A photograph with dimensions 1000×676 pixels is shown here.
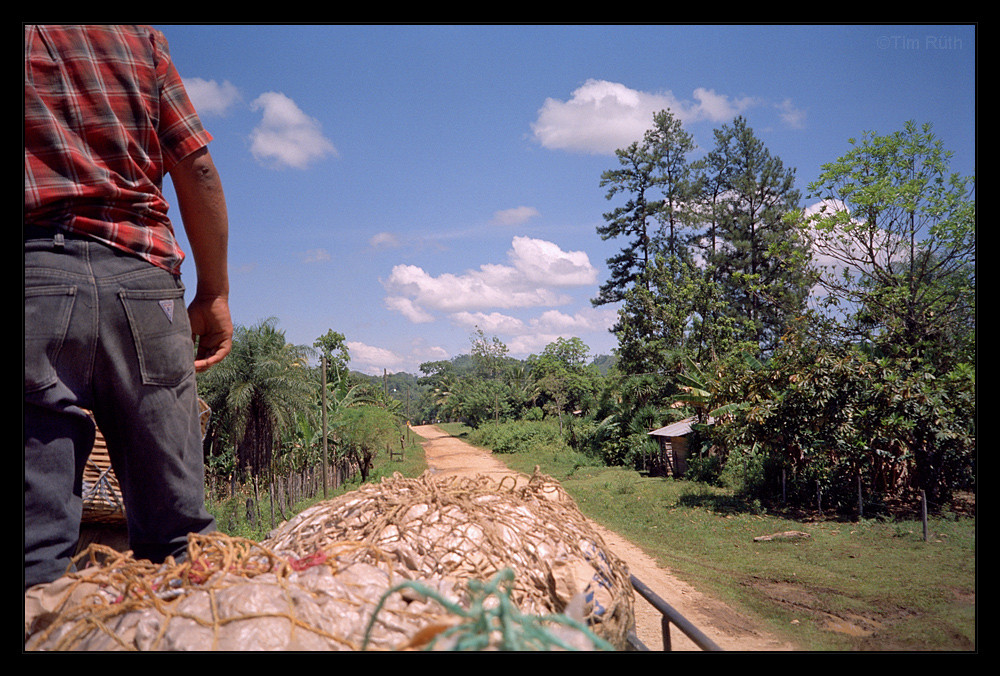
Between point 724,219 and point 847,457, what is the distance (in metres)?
20.1

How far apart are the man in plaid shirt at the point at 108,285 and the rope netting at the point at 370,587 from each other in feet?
0.55

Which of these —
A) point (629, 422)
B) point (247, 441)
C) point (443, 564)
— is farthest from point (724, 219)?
point (443, 564)

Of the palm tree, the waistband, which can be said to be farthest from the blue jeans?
the palm tree

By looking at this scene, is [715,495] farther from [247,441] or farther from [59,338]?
[59,338]

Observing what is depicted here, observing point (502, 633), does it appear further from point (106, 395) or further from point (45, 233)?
point (45, 233)

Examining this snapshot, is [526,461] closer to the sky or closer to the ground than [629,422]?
closer to the ground

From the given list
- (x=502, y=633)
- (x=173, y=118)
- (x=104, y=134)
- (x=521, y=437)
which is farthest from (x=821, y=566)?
(x=521, y=437)

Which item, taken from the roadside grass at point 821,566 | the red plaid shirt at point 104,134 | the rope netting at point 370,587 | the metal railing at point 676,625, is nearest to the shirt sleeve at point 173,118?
the red plaid shirt at point 104,134

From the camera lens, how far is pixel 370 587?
129 cm

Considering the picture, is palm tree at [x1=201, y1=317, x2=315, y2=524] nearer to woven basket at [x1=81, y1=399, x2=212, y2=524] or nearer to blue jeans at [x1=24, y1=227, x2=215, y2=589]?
woven basket at [x1=81, y1=399, x2=212, y2=524]

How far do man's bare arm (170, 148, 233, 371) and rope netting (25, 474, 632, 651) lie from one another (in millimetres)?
657

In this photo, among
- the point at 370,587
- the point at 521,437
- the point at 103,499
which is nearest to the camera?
the point at 370,587

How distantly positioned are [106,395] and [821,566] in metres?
8.65

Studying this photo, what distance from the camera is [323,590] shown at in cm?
124
